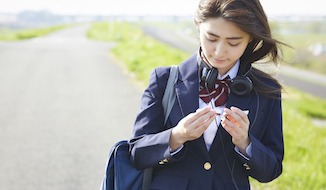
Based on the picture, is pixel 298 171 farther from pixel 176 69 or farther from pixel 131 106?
pixel 131 106

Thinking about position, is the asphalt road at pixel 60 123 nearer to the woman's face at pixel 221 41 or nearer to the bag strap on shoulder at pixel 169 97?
the bag strap on shoulder at pixel 169 97

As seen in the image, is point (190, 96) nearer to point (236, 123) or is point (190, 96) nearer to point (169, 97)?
point (169, 97)

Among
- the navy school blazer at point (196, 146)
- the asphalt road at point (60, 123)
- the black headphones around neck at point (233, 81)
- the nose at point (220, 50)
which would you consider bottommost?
the asphalt road at point (60, 123)

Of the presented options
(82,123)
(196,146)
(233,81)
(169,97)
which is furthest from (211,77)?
(82,123)

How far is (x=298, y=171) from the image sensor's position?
401 centimetres

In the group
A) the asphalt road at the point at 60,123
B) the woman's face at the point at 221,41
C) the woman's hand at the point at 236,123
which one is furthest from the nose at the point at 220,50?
the asphalt road at the point at 60,123

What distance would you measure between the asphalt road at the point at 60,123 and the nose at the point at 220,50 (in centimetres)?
280

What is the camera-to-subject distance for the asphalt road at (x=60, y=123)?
428 centimetres

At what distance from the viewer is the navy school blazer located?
174cm

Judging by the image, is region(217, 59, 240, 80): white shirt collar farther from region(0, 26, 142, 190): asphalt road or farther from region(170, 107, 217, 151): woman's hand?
region(0, 26, 142, 190): asphalt road

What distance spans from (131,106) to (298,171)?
393cm

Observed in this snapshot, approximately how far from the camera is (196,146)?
69.1 inches

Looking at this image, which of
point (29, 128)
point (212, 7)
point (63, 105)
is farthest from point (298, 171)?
point (63, 105)

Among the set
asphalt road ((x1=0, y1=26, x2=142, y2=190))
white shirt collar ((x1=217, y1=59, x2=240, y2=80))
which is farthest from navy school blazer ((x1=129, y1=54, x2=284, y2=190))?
asphalt road ((x1=0, y1=26, x2=142, y2=190))
